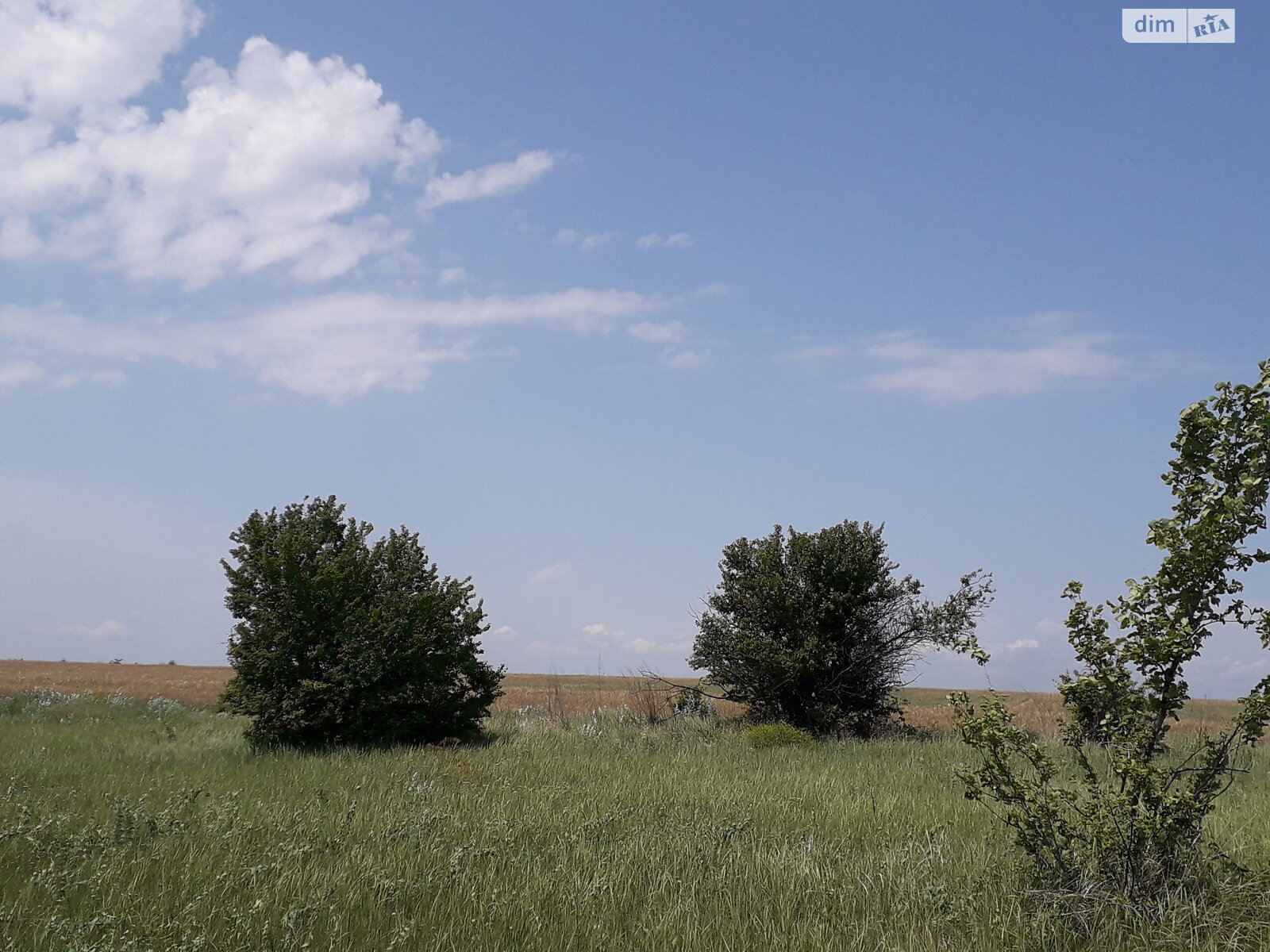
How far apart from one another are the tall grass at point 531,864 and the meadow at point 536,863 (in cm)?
3

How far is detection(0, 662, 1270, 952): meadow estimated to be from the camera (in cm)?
594

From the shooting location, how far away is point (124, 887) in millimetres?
6645

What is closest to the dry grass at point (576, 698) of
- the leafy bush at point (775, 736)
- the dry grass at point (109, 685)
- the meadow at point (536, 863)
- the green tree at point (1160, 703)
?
the dry grass at point (109, 685)

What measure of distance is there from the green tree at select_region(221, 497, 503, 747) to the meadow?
130 inches

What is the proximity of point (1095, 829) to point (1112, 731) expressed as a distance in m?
0.75

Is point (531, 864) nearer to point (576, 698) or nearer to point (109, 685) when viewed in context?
point (576, 698)

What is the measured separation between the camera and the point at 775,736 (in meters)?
19.2

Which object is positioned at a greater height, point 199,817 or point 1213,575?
point 1213,575

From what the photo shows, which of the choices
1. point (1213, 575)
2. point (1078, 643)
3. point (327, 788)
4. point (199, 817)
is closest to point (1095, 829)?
point (1078, 643)

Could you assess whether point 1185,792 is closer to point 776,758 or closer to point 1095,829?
point 1095,829

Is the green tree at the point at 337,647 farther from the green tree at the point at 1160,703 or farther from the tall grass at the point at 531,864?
the green tree at the point at 1160,703

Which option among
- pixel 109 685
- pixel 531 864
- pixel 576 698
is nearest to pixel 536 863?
pixel 531 864

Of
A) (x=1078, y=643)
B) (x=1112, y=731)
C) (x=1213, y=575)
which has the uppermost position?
(x=1213, y=575)

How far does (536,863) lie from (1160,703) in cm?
519
